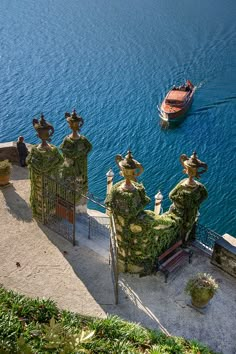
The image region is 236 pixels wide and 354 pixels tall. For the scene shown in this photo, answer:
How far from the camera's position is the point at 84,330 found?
1136 cm

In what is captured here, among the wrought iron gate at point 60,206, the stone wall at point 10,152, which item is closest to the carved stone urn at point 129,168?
the wrought iron gate at point 60,206

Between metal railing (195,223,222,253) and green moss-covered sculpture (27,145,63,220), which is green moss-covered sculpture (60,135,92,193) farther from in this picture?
metal railing (195,223,222,253)

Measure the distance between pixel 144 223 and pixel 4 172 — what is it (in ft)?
24.3

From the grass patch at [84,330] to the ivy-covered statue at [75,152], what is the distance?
5521mm

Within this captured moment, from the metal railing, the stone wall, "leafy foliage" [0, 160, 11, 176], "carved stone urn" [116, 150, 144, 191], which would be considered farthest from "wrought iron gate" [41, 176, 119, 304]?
the stone wall

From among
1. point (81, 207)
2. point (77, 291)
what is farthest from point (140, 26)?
point (77, 291)

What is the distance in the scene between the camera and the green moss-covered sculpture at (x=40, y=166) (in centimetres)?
1617

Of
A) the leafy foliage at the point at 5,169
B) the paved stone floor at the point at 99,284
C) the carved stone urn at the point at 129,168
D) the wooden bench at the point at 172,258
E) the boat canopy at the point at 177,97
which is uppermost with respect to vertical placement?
the carved stone urn at the point at 129,168

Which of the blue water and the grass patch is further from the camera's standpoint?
the blue water

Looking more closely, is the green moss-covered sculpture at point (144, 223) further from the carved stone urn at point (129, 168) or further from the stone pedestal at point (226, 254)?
the stone pedestal at point (226, 254)

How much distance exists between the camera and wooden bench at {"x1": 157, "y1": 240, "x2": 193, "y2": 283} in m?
14.8

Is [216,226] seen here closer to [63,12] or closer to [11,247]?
[11,247]

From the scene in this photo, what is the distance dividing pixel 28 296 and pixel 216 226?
13848 millimetres

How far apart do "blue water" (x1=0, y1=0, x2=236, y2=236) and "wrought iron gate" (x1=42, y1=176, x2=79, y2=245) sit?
10402 mm
